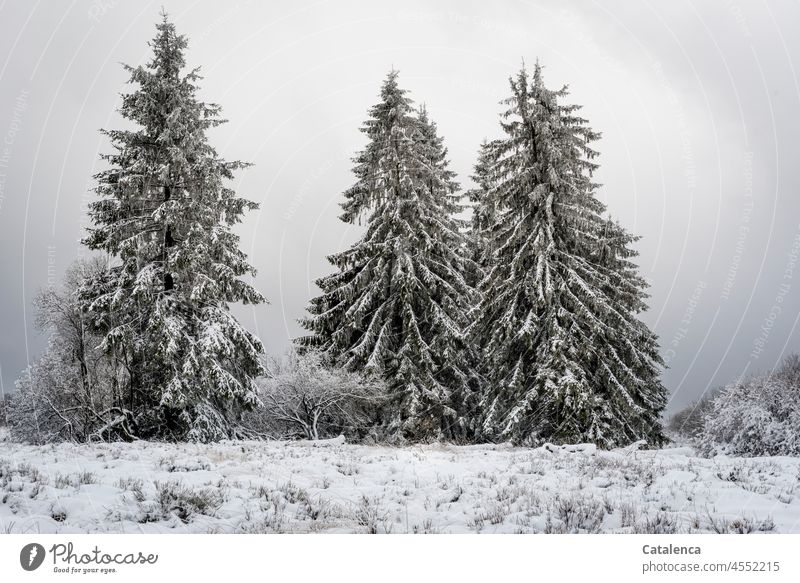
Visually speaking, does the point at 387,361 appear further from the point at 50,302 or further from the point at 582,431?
the point at 50,302

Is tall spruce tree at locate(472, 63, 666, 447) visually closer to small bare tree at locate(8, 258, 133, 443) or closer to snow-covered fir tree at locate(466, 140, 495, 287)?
snow-covered fir tree at locate(466, 140, 495, 287)

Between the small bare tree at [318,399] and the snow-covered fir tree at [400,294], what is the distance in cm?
73

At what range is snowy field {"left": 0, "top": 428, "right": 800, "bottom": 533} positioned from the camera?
5902 mm

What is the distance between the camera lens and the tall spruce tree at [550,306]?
16.7 meters

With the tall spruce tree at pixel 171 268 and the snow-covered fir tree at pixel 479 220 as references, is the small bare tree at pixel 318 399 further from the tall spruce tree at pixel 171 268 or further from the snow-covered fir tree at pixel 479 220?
the snow-covered fir tree at pixel 479 220

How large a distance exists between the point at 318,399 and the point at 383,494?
1282 centimetres

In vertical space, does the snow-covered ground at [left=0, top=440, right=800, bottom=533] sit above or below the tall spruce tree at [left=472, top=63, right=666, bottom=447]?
below

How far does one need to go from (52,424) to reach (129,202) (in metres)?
9.21

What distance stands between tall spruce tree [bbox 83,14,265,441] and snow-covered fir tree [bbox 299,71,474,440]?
4391 millimetres
